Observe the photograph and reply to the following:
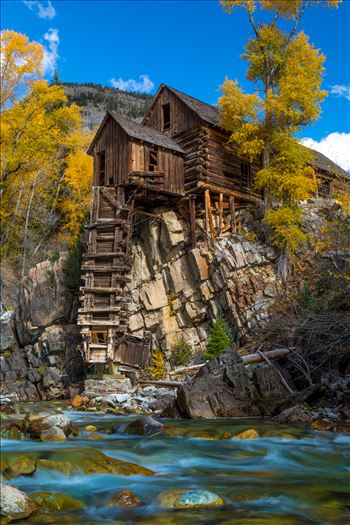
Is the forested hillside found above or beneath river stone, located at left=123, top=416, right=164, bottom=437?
above

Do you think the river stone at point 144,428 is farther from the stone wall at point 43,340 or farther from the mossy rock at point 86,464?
the stone wall at point 43,340

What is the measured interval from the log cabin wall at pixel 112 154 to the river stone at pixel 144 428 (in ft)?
47.6

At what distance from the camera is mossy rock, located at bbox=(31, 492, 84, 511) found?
5164 millimetres

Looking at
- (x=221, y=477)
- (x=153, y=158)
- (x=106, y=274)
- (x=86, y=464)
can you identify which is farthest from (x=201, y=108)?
(x=86, y=464)

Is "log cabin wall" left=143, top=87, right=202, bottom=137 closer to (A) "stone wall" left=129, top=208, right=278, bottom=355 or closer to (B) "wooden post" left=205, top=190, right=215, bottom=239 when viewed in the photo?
(B) "wooden post" left=205, top=190, right=215, bottom=239

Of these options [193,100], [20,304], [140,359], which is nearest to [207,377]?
[140,359]

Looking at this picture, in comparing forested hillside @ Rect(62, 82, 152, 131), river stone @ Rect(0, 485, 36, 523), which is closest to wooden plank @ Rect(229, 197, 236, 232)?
river stone @ Rect(0, 485, 36, 523)

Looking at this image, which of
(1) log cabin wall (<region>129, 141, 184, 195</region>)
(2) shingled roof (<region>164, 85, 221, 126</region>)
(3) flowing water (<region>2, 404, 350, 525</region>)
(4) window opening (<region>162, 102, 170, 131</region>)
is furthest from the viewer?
(4) window opening (<region>162, 102, 170, 131</region>)

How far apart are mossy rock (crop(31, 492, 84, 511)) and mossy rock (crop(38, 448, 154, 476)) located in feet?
2.65

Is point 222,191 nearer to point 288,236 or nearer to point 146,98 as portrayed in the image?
point 288,236

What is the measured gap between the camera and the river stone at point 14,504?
4730 mm

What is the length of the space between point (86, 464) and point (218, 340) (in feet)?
43.7

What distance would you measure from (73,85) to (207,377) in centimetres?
10226

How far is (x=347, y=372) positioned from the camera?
41.3 feet
